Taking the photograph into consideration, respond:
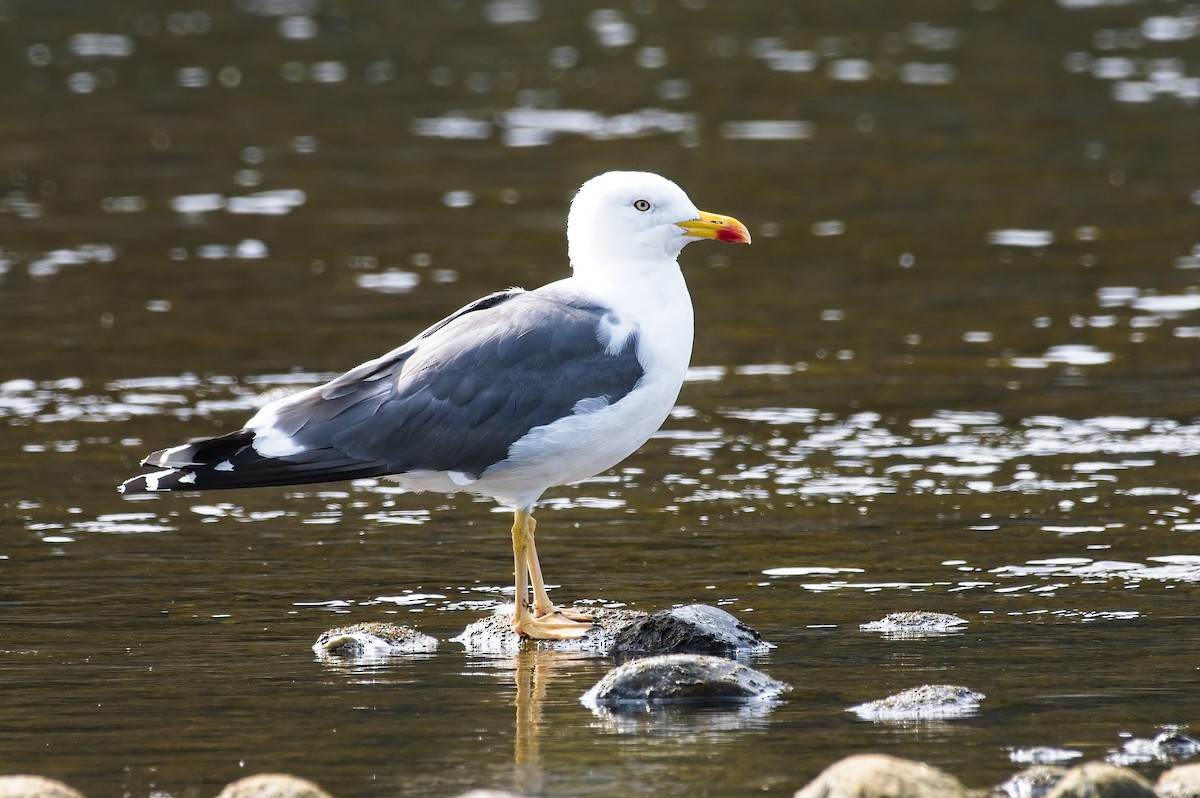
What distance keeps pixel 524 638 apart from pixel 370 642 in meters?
0.70

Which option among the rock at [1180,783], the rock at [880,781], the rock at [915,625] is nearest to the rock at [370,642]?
the rock at [915,625]

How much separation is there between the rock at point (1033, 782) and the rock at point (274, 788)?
217cm

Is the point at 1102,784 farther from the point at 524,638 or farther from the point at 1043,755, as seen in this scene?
the point at 524,638

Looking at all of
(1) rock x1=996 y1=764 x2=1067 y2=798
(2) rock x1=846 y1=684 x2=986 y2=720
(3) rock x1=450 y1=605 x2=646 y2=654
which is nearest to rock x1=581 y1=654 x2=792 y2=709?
(2) rock x1=846 y1=684 x2=986 y2=720

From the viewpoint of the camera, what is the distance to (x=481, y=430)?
8.37 metres

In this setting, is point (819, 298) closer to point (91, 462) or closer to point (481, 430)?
point (91, 462)

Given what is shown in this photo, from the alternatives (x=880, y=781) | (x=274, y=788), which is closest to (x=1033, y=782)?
(x=880, y=781)

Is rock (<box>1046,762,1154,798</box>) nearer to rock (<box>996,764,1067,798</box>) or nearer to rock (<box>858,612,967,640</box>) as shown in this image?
rock (<box>996,764,1067,798</box>)

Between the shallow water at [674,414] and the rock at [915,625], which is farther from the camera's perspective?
the rock at [915,625]

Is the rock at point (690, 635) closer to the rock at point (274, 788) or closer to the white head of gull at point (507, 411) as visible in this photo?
the white head of gull at point (507, 411)

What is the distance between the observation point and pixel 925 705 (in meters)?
7.07

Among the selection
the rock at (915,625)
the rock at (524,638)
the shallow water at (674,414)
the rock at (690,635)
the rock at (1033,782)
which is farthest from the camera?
the rock at (524,638)

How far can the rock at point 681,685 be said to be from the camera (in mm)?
7336

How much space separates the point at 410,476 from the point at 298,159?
14253mm
